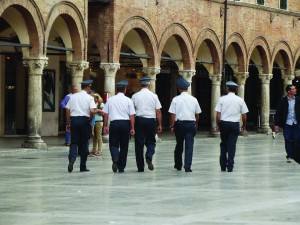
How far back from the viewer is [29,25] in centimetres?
3197

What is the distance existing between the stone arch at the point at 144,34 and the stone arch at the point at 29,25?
5.35 meters

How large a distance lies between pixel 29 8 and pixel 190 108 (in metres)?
10.1

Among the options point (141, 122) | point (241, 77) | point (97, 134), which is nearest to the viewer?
point (141, 122)

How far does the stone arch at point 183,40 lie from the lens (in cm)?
4062

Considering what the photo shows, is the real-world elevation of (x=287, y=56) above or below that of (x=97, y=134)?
above

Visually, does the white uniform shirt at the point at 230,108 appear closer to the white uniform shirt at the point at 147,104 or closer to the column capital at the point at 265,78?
the white uniform shirt at the point at 147,104

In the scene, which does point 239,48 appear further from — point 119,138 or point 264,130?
point 119,138

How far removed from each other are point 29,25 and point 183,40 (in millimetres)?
11027

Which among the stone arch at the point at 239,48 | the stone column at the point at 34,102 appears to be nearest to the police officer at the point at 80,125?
the stone column at the point at 34,102

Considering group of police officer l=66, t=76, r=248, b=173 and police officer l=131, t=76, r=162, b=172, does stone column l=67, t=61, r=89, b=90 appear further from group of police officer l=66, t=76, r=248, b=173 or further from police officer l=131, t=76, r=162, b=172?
police officer l=131, t=76, r=162, b=172

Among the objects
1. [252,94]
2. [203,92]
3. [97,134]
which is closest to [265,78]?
[203,92]

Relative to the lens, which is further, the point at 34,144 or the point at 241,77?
the point at 241,77

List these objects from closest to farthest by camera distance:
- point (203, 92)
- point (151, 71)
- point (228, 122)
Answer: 1. point (228, 122)
2. point (151, 71)
3. point (203, 92)

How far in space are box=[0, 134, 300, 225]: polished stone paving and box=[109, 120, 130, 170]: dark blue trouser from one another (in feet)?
1.05
